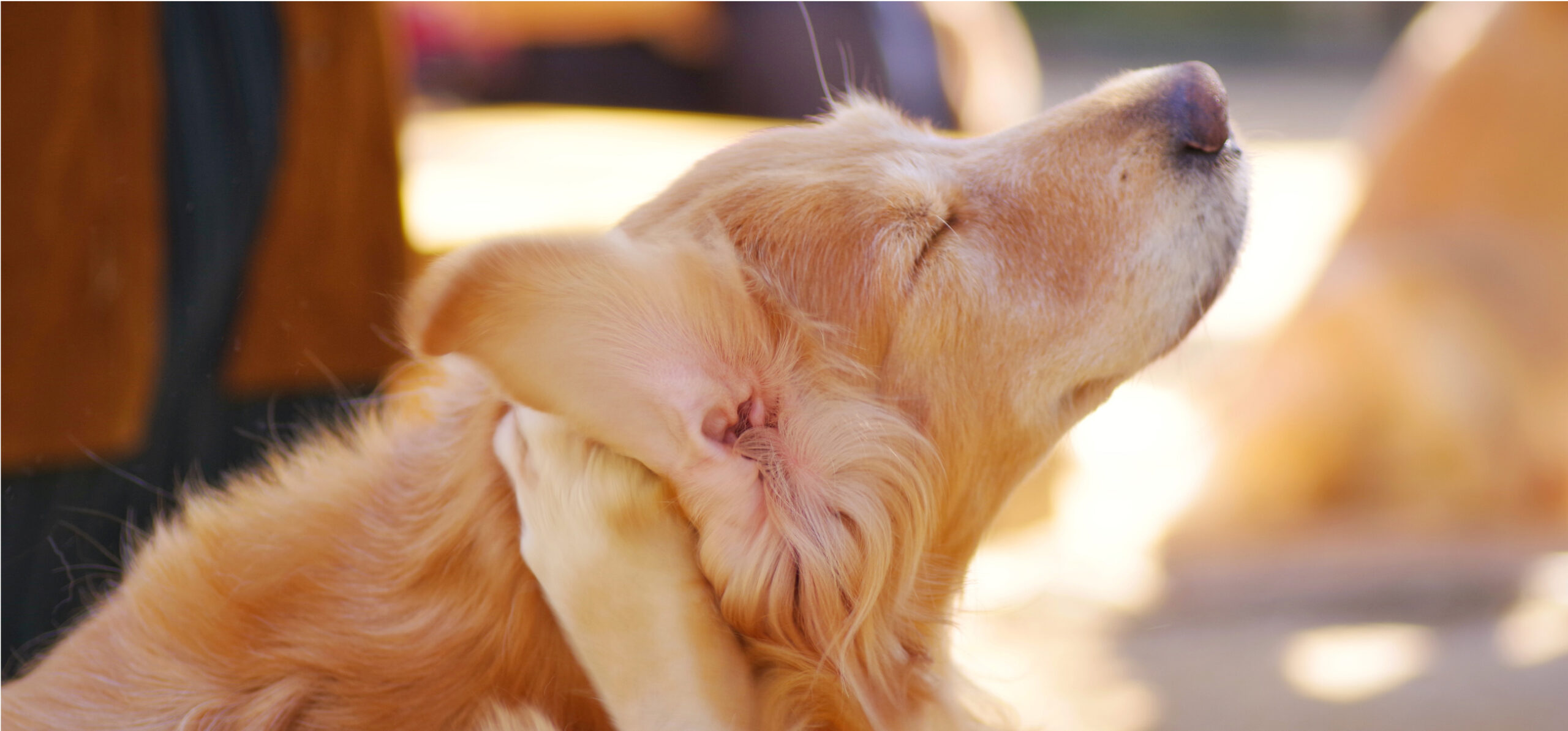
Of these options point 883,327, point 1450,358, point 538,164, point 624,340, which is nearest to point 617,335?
point 624,340

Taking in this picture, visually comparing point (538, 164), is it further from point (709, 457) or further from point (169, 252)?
point (709, 457)

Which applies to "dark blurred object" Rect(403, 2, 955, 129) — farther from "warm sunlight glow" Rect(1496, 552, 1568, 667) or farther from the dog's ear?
the dog's ear

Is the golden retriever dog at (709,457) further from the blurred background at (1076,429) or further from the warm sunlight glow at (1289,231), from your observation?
the warm sunlight glow at (1289,231)

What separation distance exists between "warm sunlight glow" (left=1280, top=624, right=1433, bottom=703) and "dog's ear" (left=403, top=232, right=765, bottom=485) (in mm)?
2269

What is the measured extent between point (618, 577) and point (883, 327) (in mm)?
533

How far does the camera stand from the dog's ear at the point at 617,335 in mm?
1161

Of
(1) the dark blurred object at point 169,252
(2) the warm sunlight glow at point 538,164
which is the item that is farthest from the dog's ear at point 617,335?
(2) the warm sunlight glow at point 538,164

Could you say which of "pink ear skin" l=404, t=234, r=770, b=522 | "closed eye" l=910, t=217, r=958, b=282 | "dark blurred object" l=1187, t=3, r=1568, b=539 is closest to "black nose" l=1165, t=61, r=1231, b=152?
"closed eye" l=910, t=217, r=958, b=282

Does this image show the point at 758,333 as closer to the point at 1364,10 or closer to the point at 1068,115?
the point at 1068,115

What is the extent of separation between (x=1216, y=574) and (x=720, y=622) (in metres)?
2.89

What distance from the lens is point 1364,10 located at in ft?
43.5

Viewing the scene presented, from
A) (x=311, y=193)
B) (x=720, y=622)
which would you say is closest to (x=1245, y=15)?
(x=311, y=193)

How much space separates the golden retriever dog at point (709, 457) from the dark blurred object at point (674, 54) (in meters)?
2.88

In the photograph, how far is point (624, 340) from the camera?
1275 mm
